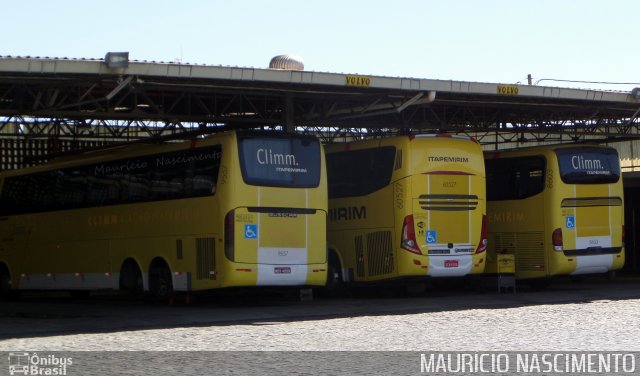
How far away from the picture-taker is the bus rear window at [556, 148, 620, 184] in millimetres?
25172

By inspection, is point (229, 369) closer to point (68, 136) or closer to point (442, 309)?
point (442, 309)

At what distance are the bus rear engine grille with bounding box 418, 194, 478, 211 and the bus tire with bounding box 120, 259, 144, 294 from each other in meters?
5.82

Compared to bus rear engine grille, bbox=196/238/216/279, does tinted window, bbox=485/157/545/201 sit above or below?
above

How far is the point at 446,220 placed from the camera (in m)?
23.3

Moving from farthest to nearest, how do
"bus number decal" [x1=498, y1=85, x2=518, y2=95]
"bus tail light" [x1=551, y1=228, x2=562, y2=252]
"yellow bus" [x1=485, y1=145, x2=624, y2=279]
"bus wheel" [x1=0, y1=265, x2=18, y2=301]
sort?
"bus wheel" [x1=0, y1=265, x2=18, y2=301]
"bus number decal" [x1=498, y1=85, x2=518, y2=95]
"yellow bus" [x1=485, y1=145, x2=624, y2=279]
"bus tail light" [x1=551, y1=228, x2=562, y2=252]

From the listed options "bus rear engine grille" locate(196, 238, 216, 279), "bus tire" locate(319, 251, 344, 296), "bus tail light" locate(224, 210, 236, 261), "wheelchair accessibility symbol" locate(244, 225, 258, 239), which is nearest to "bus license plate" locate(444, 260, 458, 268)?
"bus tire" locate(319, 251, 344, 296)

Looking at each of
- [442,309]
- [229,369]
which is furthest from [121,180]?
[229,369]

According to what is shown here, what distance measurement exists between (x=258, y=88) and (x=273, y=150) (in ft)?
11.5

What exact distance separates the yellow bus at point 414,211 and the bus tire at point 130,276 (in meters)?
4.26

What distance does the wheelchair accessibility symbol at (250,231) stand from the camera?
2055 cm

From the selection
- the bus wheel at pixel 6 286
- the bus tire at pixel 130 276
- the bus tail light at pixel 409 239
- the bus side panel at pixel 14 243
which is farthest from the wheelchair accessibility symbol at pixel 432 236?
the bus wheel at pixel 6 286

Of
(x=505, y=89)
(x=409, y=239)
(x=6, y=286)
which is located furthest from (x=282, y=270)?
(x=6, y=286)

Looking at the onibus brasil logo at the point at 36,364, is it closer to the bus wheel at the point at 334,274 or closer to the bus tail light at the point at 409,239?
the bus tail light at the point at 409,239

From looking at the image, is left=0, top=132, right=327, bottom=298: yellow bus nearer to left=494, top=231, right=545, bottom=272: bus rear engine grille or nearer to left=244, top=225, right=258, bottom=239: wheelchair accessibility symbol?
left=244, top=225, right=258, bottom=239: wheelchair accessibility symbol
